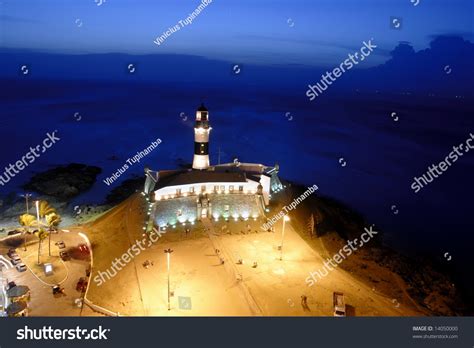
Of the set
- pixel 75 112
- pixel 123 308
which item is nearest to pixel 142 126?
pixel 75 112

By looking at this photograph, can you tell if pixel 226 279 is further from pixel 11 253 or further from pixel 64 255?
pixel 11 253

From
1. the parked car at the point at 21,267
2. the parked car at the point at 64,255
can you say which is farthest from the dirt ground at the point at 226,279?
the parked car at the point at 21,267

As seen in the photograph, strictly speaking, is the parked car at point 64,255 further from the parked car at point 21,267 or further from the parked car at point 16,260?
the parked car at point 16,260

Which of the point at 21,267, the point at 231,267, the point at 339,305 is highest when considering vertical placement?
the point at 21,267

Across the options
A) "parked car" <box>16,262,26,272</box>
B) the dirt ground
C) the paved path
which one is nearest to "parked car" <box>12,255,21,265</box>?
"parked car" <box>16,262,26,272</box>

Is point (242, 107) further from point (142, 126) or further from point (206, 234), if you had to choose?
point (206, 234)

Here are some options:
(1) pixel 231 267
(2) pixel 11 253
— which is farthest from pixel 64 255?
(1) pixel 231 267

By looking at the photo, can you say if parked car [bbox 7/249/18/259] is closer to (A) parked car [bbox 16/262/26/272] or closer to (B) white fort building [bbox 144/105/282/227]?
(A) parked car [bbox 16/262/26/272]

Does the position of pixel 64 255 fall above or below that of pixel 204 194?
below
